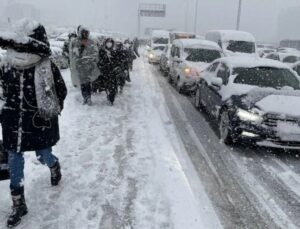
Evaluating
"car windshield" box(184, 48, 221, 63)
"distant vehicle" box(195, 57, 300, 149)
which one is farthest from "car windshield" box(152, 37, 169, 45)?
"distant vehicle" box(195, 57, 300, 149)

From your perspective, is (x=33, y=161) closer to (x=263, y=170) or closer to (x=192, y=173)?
(x=192, y=173)

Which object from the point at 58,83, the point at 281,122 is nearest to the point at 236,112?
the point at 281,122

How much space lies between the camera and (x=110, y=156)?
6.61 m

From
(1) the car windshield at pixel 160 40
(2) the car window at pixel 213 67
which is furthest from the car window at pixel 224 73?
(1) the car windshield at pixel 160 40

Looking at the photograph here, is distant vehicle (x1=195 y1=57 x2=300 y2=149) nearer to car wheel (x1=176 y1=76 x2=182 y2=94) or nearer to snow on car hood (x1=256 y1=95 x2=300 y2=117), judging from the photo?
snow on car hood (x1=256 y1=95 x2=300 y2=117)

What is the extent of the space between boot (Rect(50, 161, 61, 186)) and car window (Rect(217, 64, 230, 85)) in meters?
4.55

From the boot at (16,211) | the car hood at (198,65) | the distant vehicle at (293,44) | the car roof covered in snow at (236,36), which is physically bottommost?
the distant vehicle at (293,44)

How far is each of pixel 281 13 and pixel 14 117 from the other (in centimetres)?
12354

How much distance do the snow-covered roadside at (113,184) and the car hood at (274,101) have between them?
153 centimetres

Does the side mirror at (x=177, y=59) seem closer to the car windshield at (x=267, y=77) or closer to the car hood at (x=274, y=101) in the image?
the car windshield at (x=267, y=77)

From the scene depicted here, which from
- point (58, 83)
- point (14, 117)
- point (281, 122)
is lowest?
point (281, 122)

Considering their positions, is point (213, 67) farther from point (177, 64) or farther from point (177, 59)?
point (177, 59)

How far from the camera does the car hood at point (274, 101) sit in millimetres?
7047

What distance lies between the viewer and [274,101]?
24.0 feet
